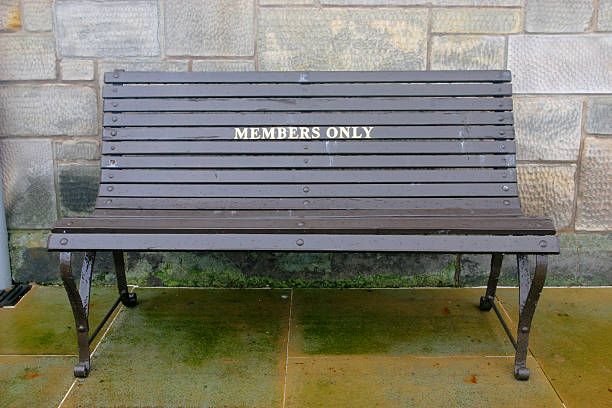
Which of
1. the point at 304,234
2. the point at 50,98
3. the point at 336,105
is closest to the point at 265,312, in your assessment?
the point at 304,234

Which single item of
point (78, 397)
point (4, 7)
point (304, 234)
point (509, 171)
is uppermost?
point (4, 7)

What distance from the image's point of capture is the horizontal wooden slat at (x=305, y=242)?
2135 mm

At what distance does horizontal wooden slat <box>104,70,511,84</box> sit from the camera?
2641 millimetres

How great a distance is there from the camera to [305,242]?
7.07ft

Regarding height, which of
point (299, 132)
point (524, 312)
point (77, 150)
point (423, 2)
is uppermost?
point (423, 2)

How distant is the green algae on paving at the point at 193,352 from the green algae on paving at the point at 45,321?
0.57ft

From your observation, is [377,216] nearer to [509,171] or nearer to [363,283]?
[509,171]

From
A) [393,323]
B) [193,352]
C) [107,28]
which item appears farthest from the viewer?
[107,28]

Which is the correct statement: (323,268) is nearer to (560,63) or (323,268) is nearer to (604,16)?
(560,63)

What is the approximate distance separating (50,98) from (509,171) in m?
2.37

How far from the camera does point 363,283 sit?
3.17 metres

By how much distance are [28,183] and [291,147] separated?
1530 mm

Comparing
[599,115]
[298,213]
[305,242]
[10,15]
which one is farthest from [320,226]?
[10,15]

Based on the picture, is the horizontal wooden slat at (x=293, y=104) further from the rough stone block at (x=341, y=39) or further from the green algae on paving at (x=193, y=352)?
the green algae on paving at (x=193, y=352)
